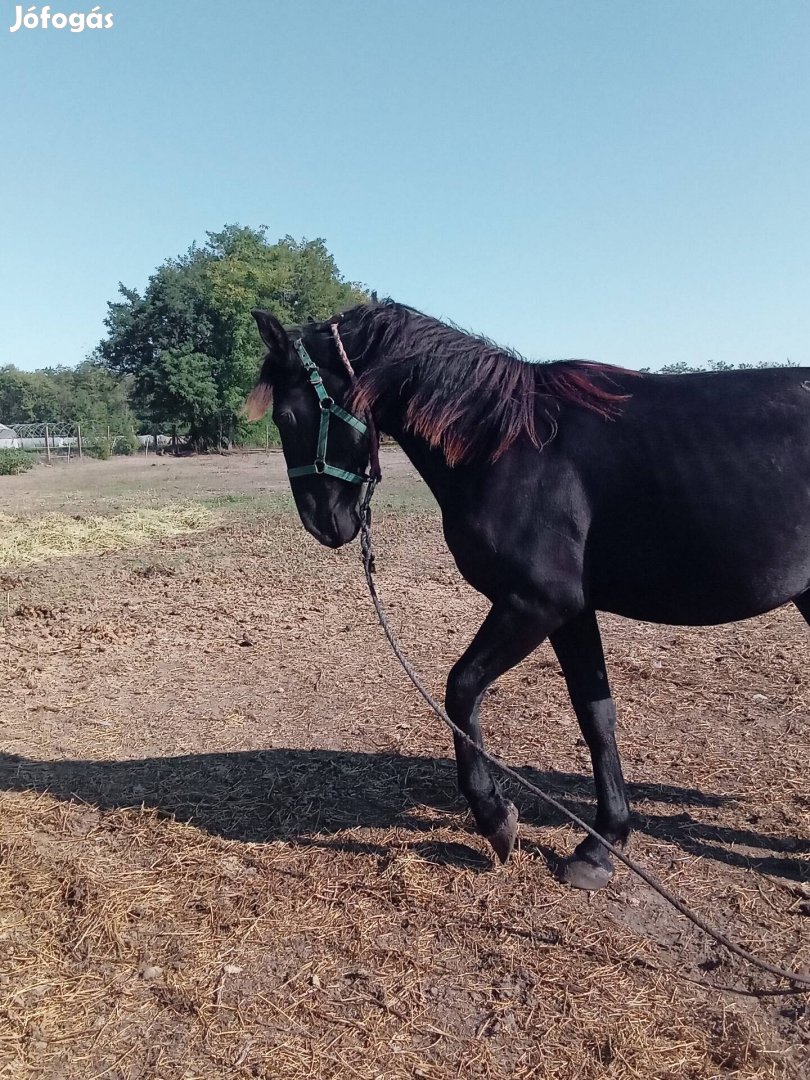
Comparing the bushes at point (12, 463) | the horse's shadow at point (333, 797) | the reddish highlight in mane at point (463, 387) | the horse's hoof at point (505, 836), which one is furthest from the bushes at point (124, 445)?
the horse's hoof at point (505, 836)

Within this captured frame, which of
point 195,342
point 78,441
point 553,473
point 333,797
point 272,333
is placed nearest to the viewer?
point 553,473

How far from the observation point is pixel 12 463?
29.6 meters

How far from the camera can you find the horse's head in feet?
10.5

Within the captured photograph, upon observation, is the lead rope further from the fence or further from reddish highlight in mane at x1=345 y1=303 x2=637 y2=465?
the fence

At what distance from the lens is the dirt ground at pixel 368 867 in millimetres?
2316

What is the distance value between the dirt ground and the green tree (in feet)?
124

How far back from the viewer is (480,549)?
120 inches

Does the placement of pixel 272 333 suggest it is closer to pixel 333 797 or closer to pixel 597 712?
pixel 597 712

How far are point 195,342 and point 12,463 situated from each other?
17.0 metres

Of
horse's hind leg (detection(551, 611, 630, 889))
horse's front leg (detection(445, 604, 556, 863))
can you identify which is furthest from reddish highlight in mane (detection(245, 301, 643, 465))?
horse's hind leg (detection(551, 611, 630, 889))

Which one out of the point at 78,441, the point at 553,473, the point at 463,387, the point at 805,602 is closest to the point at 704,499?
the point at 553,473

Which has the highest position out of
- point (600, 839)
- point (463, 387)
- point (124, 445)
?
point (463, 387)

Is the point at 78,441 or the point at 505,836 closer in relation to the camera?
the point at 505,836

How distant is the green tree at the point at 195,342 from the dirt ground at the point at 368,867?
37751mm
